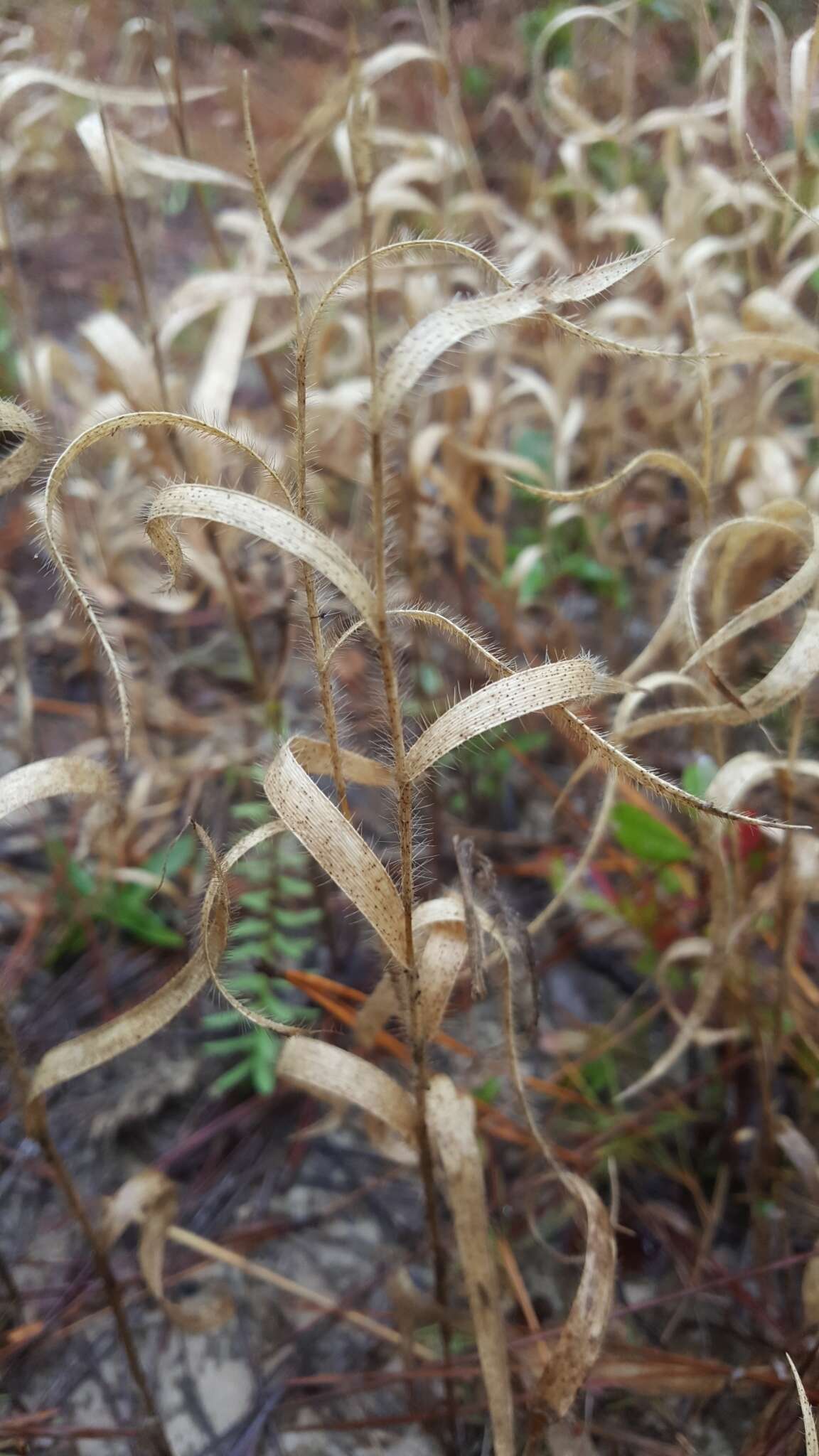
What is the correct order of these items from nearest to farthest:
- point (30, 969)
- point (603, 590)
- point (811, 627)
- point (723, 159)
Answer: point (811, 627), point (30, 969), point (603, 590), point (723, 159)

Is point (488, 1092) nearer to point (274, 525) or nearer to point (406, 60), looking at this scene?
point (274, 525)

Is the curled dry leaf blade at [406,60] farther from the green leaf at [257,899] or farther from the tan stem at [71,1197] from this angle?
the tan stem at [71,1197]

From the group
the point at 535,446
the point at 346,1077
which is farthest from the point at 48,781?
the point at 535,446

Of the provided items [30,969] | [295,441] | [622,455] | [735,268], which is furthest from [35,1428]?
[735,268]

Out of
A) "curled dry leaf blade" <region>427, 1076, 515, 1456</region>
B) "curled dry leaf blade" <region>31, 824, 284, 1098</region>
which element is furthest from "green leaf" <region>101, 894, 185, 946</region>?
"curled dry leaf blade" <region>427, 1076, 515, 1456</region>

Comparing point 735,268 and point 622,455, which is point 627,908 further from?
point 735,268

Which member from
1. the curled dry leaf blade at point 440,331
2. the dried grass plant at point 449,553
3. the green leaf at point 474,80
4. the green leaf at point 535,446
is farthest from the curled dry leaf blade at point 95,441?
the green leaf at point 474,80
